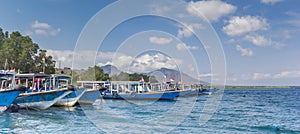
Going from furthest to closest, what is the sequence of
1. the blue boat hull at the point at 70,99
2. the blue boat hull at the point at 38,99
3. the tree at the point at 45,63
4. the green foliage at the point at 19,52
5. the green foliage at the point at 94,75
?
the green foliage at the point at 94,75 < the tree at the point at 45,63 < the green foliage at the point at 19,52 < the blue boat hull at the point at 70,99 < the blue boat hull at the point at 38,99

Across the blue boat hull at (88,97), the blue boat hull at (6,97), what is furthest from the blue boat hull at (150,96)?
the blue boat hull at (6,97)

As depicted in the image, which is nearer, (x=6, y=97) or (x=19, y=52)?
(x=6, y=97)

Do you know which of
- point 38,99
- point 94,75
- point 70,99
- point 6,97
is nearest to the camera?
point 6,97

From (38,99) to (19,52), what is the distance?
20856 millimetres

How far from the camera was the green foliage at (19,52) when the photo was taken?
130 ft

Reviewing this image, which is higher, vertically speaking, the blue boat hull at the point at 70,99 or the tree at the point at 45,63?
the tree at the point at 45,63

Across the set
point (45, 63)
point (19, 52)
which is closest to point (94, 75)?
point (45, 63)

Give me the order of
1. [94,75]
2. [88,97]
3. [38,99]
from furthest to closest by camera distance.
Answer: [94,75], [88,97], [38,99]

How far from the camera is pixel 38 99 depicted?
24203 mm

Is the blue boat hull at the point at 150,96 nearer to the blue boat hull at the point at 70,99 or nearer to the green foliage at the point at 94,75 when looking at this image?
the blue boat hull at the point at 70,99

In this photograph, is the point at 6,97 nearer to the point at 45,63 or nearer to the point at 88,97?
the point at 88,97

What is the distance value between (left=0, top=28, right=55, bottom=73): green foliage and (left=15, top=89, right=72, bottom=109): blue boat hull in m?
17.6

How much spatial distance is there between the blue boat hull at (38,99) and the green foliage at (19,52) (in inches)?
692

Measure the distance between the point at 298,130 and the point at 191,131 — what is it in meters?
6.86
